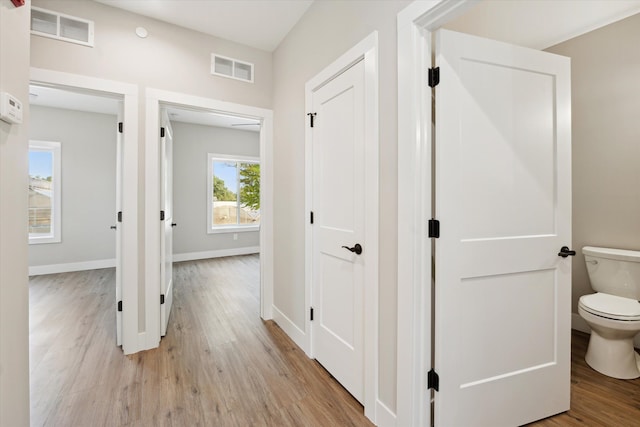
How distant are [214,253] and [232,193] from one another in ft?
4.56

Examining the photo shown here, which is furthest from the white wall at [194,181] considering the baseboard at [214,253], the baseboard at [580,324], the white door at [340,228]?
the baseboard at [580,324]

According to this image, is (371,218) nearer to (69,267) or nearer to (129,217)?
(129,217)

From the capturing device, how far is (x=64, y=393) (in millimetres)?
1848

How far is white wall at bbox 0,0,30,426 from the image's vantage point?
1.00m

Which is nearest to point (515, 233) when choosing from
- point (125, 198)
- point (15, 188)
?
point (15, 188)

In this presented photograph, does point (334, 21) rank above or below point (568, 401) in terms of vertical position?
above

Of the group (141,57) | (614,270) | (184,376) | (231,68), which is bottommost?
(184,376)

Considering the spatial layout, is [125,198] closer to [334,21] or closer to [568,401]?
[334,21]

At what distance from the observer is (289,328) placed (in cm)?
263

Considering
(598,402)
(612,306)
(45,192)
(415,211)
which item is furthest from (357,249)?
(45,192)

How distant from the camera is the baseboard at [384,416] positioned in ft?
4.83

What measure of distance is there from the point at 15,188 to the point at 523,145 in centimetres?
229

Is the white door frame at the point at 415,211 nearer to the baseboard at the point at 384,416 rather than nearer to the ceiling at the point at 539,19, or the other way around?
the baseboard at the point at 384,416

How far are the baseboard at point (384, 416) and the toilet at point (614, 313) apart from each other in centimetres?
161
